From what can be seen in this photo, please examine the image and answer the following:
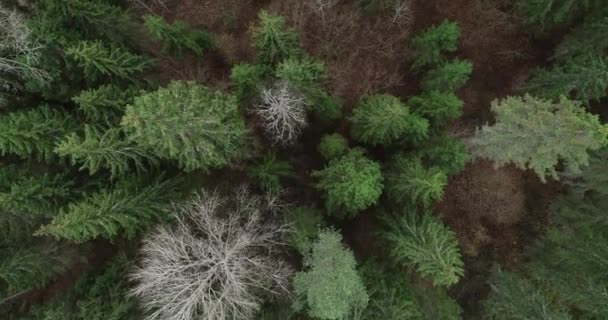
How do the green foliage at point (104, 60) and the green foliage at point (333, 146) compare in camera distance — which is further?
the green foliage at point (333, 146)

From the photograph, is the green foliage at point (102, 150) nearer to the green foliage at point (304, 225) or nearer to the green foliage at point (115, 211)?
the green foliage at point (115, 211)

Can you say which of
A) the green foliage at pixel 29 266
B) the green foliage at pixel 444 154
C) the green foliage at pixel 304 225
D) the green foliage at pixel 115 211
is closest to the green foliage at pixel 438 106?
the green foliage at pixel 444 154

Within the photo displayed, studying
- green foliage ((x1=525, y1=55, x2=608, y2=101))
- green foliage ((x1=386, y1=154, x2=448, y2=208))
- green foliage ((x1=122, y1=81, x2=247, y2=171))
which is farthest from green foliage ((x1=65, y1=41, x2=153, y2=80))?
green foliage ((x1=525, y1=55, x2=608, y2=101))

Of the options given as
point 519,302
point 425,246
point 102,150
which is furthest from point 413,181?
point 102,150

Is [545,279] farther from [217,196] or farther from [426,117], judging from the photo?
[217,196]

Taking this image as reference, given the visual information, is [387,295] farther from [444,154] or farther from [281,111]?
[281,111]
